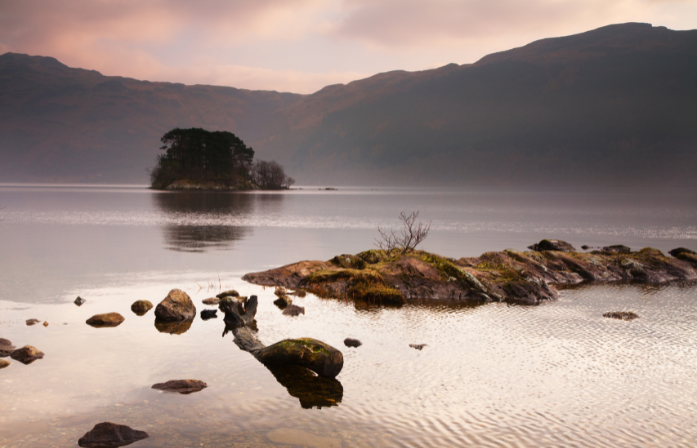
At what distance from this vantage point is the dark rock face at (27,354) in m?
10.00

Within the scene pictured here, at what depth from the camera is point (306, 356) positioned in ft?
31.9

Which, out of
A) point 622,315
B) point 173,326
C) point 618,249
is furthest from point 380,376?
point 618,249

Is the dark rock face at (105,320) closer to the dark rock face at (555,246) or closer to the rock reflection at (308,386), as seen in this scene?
the rock reflection at (308,386)

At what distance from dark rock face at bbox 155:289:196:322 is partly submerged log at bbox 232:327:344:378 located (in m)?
4.04

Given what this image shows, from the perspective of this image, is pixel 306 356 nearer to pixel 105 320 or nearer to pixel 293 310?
pixel 293 310

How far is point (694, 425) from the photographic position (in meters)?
7.76

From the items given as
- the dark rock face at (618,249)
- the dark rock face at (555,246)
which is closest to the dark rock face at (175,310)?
the dark rock face at (555,246)

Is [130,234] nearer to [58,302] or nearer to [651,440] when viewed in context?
[58,302]

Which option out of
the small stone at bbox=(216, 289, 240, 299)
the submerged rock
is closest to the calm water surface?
the submerged rock

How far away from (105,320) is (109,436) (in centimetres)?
713

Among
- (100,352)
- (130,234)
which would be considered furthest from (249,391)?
(130,234)

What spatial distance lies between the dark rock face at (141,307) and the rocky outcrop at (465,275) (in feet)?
18.2

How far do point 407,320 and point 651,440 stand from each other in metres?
7.42

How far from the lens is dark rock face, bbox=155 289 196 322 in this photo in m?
13.6
